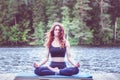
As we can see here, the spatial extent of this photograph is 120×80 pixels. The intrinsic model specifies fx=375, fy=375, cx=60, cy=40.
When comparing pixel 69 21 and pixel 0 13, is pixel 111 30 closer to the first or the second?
pixel 69 21

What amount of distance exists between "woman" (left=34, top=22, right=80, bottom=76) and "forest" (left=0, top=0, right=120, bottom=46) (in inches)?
642

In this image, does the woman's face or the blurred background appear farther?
the blurred background

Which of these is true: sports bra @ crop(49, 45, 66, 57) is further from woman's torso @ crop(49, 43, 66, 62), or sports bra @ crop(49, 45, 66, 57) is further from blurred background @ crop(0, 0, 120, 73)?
blurred background @ crop(0, 0, 120, 73)

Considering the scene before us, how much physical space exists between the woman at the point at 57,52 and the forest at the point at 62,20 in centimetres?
1631

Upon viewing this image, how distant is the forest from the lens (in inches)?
824

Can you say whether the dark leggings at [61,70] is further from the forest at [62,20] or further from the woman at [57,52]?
the forest at [62,20]

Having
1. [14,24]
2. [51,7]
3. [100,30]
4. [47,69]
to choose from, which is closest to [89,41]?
[100,30]

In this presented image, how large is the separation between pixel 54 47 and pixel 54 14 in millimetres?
17196

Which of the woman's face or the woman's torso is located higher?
the woman's face

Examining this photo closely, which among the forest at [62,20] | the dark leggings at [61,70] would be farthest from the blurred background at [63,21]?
the dark leggings at [61,70]

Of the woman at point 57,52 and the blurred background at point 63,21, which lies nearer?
the woman at point 57,52

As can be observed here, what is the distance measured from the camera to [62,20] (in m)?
21.7

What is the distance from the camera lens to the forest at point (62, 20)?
20922mm

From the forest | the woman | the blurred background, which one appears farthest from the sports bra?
the forest
